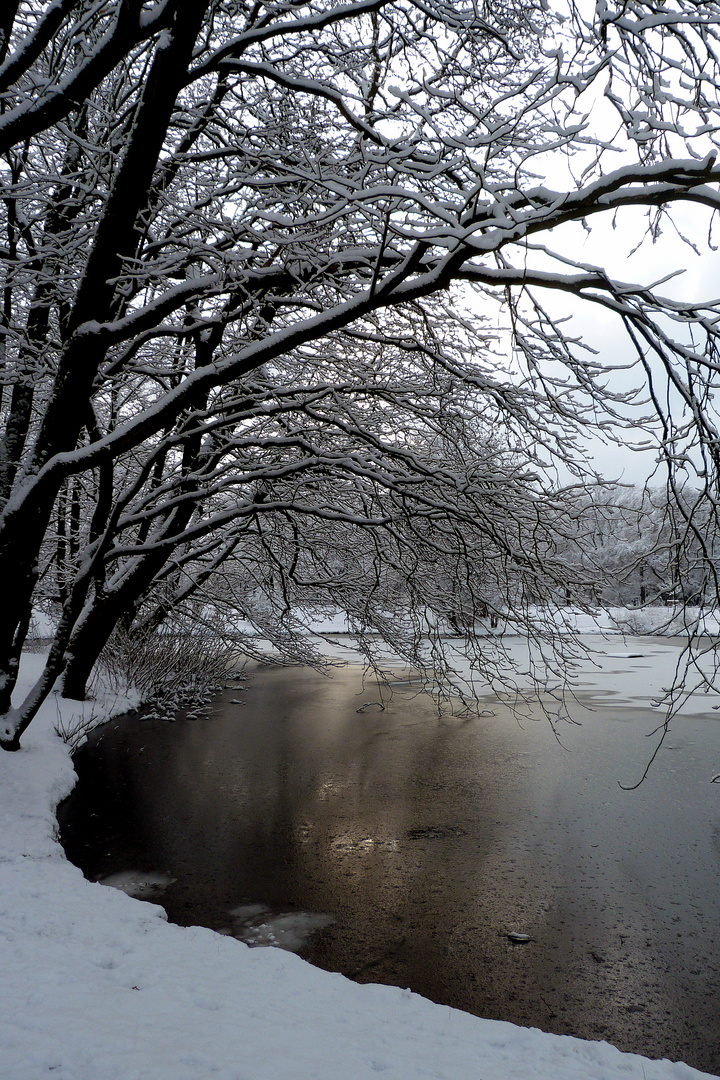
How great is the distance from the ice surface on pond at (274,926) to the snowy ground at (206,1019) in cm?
37

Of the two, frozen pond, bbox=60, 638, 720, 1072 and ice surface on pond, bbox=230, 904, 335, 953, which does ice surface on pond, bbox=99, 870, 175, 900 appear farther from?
ice surface on pond, bbox=230, 904, 335, 953

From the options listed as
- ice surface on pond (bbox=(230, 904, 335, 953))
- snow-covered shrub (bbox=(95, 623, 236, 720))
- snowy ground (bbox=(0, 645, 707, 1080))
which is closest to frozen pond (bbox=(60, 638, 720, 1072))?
ice surface on pond (bbox=(230, 904, 335, 953))

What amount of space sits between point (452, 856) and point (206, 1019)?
11.5ft

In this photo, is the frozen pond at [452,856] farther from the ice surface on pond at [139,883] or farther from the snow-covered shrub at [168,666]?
the snow-covered shrub at [168,666]

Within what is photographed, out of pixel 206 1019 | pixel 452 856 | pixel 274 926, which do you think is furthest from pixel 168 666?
pixel 206 1019

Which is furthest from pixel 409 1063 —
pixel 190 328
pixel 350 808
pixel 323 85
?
pixel 323 85

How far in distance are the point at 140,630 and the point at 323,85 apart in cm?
1071

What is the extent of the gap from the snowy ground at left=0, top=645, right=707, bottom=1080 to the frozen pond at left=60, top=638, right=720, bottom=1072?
0.49m

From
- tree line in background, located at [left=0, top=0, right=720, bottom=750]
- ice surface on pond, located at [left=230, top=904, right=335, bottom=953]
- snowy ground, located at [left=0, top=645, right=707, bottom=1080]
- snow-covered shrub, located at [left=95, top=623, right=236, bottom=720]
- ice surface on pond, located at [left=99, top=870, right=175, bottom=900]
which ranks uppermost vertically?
tree line in background, located at [left=0, top=0, right=720, bottom=750]

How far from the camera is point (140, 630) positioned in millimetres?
13836

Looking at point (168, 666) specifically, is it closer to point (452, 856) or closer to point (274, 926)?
point (452, 856)

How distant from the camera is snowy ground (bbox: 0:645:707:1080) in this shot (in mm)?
2896

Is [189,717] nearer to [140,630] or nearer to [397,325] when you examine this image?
[140,630]

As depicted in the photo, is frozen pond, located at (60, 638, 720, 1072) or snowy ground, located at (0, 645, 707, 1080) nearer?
snowy ground, located at (0, 645, 707, 1080)
